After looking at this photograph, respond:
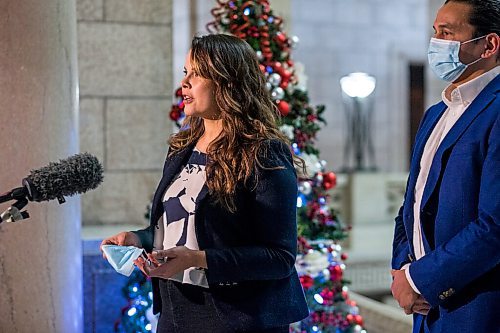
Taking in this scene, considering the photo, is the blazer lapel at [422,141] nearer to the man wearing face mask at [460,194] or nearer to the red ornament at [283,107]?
the man wearing face mask at [460,194]

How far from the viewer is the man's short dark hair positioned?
2.41 m

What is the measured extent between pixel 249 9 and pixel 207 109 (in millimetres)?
1979

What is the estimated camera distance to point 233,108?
2.49 m

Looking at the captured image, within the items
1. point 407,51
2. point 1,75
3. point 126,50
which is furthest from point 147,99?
point 407,51

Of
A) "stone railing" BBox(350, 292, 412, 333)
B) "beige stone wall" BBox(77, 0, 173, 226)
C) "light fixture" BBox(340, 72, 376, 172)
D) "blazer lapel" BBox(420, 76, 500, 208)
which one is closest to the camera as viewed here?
"blazer lapel" BBox(420, 76, 500, 208)

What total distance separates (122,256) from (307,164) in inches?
86.3

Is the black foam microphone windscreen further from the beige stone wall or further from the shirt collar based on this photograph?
the beige stone wall

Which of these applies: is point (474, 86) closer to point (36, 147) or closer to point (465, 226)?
point (465, 226)

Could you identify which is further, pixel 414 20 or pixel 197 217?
pixel 414 20

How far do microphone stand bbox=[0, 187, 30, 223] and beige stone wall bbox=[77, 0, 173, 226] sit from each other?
365 centimetres

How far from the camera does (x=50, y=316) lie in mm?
3529

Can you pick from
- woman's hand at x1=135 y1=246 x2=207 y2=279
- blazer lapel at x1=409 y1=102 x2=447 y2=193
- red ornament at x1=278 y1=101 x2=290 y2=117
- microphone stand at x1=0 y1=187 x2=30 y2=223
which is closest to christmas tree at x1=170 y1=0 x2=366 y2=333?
red ornament at x1=278 y1=101 x2=290 y2=117

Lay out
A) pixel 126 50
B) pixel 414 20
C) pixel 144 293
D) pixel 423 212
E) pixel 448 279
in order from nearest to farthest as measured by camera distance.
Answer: pixel 448 279 → pixel 423 212 → pixel 144 293 → pixel 126 50 → pixel 414 20

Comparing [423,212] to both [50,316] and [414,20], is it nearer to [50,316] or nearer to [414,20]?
[50,316]
